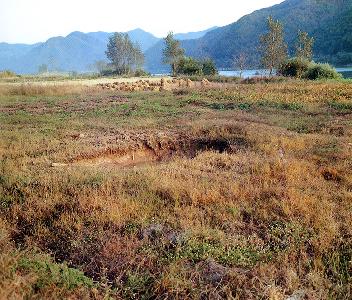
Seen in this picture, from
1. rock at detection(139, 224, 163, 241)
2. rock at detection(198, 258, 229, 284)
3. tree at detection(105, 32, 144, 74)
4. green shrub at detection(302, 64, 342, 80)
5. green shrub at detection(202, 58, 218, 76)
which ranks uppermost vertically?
tree at detection(105, 32, 144, 74)

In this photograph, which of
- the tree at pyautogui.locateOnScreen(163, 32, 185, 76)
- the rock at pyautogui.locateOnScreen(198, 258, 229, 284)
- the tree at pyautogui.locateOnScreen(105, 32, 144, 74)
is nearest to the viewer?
the rock at pyautogui.locateOnScreen(198, 258, 229, 284)

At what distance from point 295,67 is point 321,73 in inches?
244

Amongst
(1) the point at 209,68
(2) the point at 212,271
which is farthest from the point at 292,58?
(2) the point at 212,271

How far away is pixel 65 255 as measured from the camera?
680 centimetres

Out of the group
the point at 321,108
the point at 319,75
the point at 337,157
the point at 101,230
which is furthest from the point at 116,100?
the point at 319,75

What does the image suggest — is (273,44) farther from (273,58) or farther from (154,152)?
(154,152)

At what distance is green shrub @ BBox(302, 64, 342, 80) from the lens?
45.7 m

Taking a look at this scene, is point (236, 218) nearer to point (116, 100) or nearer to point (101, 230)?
point (101, 230)

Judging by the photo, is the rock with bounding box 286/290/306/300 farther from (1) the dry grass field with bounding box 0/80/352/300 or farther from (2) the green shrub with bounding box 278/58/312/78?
(2) the green shrub with bounding box 278/58/312/78

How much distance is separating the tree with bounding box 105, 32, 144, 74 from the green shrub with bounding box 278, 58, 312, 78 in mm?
84141

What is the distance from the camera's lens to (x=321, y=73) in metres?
46.6

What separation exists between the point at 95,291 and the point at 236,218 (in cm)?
340

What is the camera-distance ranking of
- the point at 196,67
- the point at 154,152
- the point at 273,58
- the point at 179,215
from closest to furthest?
the point at 179,215 → the point at 154,152 → the point at 273,58 → the point at 196,67

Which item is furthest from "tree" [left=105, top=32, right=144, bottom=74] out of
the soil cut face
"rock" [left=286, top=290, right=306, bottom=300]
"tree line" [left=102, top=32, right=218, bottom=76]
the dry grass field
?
"rock" [left=286, top=290, right=306, bottom=300]
